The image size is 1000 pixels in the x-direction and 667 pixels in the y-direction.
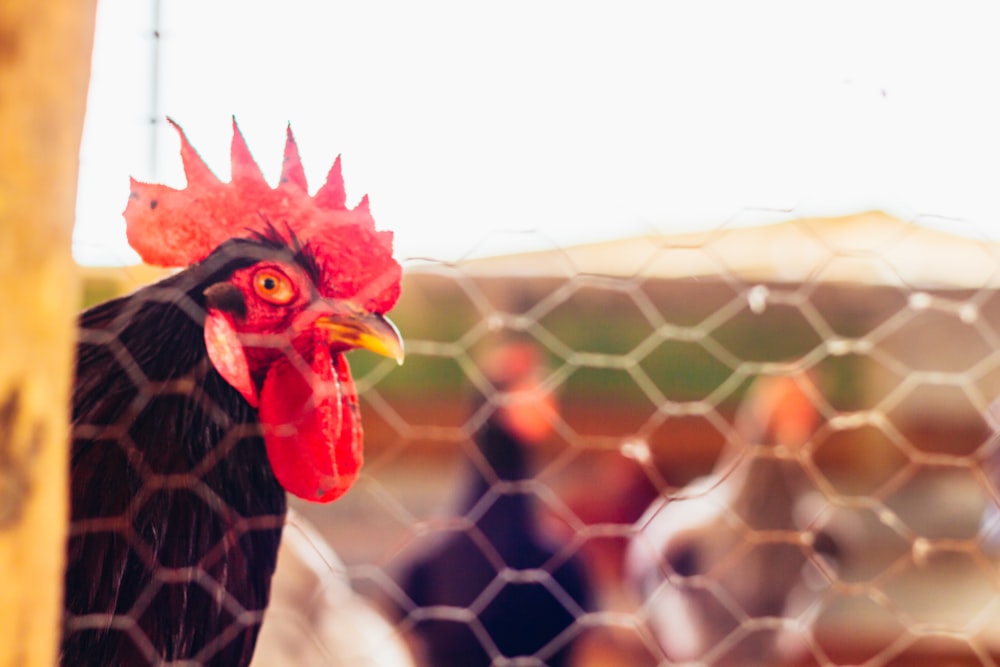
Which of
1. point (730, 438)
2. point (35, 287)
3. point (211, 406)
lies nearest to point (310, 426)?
point (211, 406)

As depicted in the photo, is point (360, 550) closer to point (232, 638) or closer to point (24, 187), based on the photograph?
point (232, 638)

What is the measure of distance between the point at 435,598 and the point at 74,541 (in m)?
0.50

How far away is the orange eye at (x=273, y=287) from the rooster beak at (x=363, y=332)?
1.5 inches

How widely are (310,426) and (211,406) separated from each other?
0.09 meters

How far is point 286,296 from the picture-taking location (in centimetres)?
74

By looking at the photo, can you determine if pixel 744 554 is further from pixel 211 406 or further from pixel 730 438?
pixel 211 406

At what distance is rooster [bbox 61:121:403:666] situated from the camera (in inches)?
27.7

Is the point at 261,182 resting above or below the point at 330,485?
above

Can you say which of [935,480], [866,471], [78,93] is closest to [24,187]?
[78,93]

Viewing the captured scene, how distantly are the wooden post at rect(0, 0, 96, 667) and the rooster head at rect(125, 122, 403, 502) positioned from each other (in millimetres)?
281

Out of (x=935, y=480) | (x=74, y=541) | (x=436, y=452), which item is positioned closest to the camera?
(x=74, y=541)

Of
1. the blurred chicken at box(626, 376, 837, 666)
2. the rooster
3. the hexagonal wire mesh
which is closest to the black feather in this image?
the rooster

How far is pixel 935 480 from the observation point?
2.14 meters

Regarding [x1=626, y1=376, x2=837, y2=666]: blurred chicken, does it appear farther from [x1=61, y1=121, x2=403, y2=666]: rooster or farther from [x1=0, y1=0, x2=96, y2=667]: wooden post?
[x1=0, y1=0, x2=96, y2=667]: wooden post
